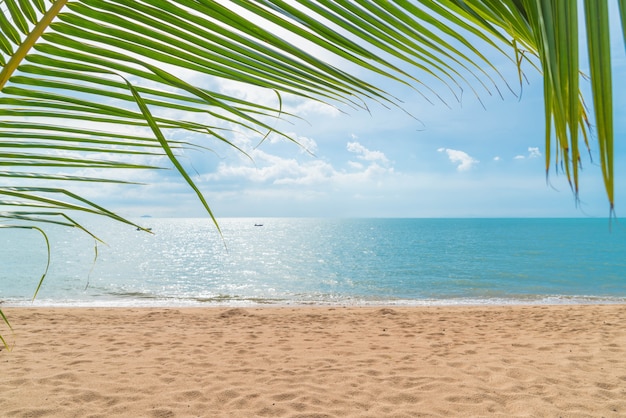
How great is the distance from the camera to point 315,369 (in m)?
5.32

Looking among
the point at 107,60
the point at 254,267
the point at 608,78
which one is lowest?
the point at 254,267

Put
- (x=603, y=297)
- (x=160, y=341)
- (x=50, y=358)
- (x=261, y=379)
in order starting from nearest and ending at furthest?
(x=261, y=379), (x=50, y=358), (x=160, y=341), (x=603, y=297)

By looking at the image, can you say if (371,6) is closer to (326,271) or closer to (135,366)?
(135,366)

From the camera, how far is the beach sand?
163 inches

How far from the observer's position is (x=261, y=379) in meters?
5.00

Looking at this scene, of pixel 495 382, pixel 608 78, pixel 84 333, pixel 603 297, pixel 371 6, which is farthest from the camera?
pixel 603 297

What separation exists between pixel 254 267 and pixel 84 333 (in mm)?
24025

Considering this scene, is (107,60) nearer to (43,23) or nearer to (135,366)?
(43,23)

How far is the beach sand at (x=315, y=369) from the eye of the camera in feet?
13.6

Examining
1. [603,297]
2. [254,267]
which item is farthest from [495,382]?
[254,267]

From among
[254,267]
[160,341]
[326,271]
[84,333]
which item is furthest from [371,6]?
[254,267]

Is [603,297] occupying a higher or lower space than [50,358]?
lower

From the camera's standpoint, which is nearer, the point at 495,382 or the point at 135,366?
the point at 495,382

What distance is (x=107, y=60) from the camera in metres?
0.53
